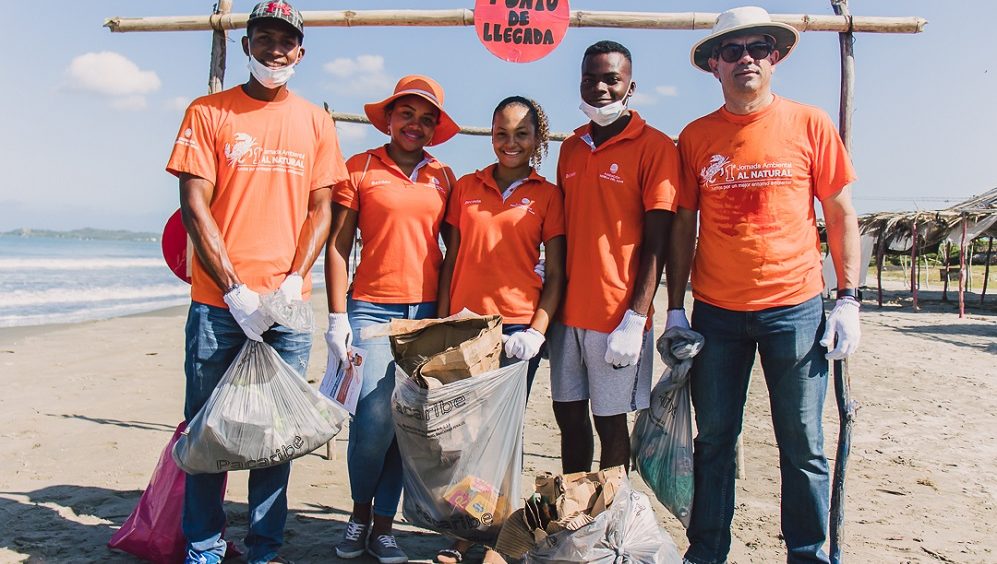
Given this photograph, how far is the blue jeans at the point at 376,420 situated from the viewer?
2.93 meters

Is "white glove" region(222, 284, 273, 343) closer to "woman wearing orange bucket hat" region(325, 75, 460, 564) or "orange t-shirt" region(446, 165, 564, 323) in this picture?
"woman wearing orange bucket hat" region(325, 75, 460, 564)

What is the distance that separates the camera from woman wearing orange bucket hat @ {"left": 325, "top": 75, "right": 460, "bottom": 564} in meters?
2.94

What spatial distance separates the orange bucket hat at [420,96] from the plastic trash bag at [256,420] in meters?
1.23

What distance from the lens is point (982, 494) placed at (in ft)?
13.6

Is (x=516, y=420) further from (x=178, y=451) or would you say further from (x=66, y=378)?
(x=66, y=378)

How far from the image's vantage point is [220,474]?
9.09 feet

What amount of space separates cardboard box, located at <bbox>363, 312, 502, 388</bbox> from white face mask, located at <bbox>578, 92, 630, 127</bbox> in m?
0.94

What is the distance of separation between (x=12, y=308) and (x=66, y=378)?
8.28m

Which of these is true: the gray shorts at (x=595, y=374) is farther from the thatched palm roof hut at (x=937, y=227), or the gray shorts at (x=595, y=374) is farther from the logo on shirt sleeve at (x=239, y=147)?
the thatched palm roof hut at (x=937, y=227)

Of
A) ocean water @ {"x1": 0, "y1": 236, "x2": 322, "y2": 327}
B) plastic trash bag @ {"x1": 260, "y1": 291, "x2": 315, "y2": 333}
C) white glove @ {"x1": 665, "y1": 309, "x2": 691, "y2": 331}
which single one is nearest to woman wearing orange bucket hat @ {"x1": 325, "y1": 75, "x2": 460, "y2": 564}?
plastic trash bag @ {"x1": 260, "y1": 291, "x2": 315, "y2": 333}

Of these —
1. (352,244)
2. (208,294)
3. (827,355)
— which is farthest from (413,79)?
(827,355)

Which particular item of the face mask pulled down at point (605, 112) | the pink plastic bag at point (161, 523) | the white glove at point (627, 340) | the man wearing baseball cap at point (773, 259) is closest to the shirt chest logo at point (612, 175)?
the face mask pulled down at point (605, 112)

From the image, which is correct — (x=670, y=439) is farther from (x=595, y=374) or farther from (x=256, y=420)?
(x=256, y=420)

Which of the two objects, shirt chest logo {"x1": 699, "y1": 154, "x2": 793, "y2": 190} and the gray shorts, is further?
the gray shorts
